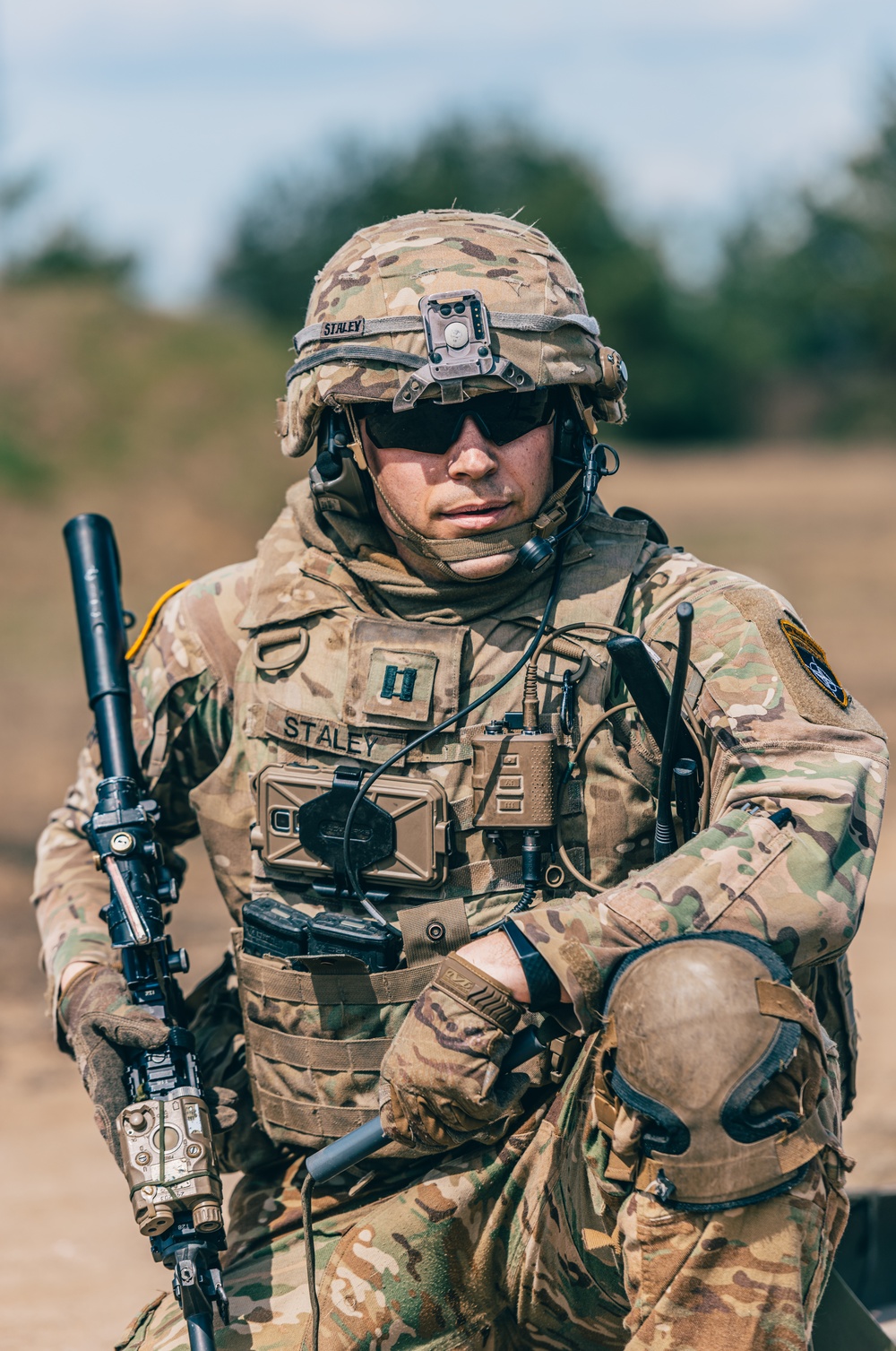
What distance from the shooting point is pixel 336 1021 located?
316 cm

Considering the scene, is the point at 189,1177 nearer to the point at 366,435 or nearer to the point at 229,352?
the point at 366,435

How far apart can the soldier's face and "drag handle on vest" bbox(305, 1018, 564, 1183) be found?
1006mm

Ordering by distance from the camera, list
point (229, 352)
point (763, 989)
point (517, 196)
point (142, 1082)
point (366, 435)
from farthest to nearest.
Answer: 1. point (517, 196)
2. point (229, 352)
3. point (366, 435)
4. point (142, 1082)
5. point (763, 989)

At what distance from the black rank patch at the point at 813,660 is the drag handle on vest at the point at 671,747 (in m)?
0.21

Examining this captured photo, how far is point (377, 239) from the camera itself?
3.54 m

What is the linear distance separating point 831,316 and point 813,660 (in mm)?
47713

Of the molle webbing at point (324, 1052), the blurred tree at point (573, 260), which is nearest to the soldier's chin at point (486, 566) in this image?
the molle webbing at point (324, 1052)

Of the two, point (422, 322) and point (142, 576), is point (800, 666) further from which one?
point (142, 576)

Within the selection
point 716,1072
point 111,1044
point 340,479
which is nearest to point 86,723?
point 340,479

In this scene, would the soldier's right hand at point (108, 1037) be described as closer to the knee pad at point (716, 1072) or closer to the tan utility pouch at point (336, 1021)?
the tan utility pouch at point (336, 1021)

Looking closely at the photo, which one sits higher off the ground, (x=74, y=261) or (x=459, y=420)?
(x=74, y=261)

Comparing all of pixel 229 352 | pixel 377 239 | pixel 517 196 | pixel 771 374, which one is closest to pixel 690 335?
pixel 771 374

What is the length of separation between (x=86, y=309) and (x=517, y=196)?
26.9 metres

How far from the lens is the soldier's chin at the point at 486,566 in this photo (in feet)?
10.7
